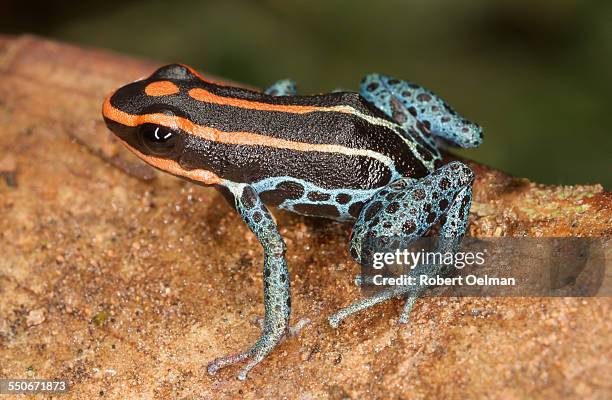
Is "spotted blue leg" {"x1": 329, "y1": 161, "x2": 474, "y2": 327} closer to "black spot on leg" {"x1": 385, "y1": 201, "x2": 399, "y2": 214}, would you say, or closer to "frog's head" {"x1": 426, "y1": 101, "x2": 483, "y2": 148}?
"black spot on leg" {"x1": 385, "y1": 201, "x2": 399, "y2": 214}

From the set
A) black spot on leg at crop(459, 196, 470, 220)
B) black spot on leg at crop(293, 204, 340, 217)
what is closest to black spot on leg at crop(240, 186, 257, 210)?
black spot on leg at crop(293, 204, 340, 217)

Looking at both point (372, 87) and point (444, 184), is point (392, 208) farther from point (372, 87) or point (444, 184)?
point (372, 87)

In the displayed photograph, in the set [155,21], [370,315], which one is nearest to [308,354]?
[370,315]

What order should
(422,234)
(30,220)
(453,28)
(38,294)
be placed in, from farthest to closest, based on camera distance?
(453,28) → (30,220) → (38,294) → (422,234)

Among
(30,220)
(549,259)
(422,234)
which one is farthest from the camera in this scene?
(30,220)

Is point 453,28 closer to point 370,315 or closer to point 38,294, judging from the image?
point 370,315

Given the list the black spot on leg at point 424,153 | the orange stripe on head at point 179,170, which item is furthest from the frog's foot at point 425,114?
the orange stripe on head at point 179,170
